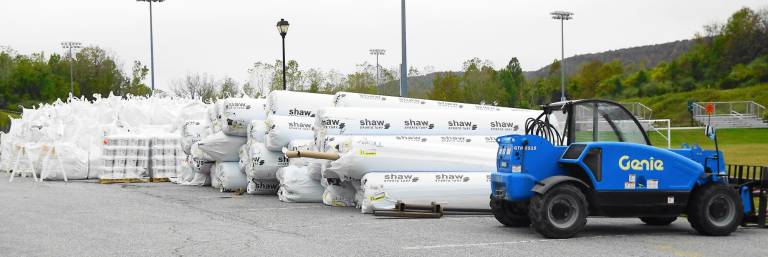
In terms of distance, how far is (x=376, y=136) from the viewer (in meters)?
16.7

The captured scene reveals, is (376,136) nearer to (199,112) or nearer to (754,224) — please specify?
(754,224)

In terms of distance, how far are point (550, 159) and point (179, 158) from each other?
17376 millimetres

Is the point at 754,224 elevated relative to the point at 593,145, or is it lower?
lower

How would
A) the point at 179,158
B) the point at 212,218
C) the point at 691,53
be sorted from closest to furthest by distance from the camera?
the point at 212,218 < the point at 179,158 < the point at 691,53

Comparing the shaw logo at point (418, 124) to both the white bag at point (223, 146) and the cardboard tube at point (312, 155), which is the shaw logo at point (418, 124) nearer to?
the cardboard tube at point (312, 155)

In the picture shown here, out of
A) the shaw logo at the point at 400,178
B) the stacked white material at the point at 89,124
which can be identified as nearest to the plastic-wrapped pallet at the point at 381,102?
the shaw logo at the point at 400,178

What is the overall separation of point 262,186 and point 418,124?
4.67 metres

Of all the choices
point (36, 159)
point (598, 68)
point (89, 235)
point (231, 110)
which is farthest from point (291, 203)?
point (598, 68)

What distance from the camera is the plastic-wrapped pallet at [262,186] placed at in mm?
20250

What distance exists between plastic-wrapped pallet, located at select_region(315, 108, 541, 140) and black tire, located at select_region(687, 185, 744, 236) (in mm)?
6451

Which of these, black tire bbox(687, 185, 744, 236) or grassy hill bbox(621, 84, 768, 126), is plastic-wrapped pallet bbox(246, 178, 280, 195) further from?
grassy hill bbox(621, 84, 768, 126)

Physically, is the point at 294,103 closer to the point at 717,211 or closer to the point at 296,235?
the point at 296,235

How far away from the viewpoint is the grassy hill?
81.9 m

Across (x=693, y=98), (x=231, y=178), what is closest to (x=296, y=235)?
(x=231, y=178)
